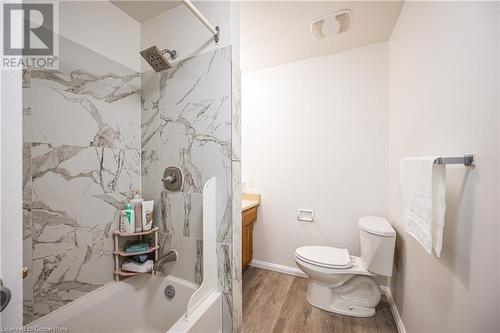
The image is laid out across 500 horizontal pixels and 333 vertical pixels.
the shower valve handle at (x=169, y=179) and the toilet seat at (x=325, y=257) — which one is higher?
the shower valve handle at (x=169, y=179)

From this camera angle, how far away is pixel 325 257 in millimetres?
1605

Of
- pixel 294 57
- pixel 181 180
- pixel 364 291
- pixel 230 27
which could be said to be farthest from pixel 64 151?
pixel 364 291

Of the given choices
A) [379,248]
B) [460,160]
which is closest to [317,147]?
[379,248]

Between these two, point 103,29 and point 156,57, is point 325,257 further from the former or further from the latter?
point 103,29

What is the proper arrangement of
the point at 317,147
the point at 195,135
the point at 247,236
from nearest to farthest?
1. the point at 195,135
2. the point at 317,147
3. the point at 247,236

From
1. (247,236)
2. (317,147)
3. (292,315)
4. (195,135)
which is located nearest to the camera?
(195,135)

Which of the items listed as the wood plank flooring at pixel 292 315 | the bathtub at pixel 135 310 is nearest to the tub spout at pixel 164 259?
the bathtub at pixel 135 310

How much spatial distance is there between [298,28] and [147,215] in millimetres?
1931

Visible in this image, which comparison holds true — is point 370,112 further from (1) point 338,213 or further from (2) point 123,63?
(2) point 123,63

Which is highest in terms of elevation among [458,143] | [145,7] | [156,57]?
[145,7]

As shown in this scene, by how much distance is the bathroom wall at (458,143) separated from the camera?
638 mm

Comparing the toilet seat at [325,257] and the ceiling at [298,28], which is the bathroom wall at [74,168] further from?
the toilet seat at [325,257]

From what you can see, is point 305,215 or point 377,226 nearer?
point 377,226

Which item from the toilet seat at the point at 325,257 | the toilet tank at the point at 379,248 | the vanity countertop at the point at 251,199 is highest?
the vanity countertop at the point at 251,199
